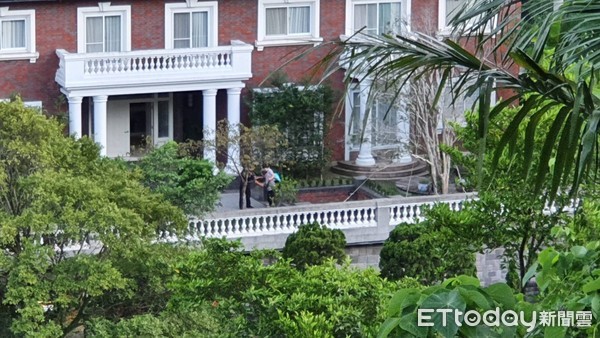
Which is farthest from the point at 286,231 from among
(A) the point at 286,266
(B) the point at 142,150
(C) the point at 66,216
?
(A) the point at 286,266

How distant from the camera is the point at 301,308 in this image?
20422 millimetres

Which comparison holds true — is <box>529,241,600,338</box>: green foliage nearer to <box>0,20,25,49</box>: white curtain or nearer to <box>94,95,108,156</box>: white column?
<box>94,95,108,156</box>: white column

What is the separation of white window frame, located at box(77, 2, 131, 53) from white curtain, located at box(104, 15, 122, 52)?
0.37 ft

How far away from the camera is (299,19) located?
5116 cm

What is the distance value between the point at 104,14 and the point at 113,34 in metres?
0.63

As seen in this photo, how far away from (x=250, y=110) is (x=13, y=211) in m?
19.6

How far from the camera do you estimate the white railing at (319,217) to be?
136 feet

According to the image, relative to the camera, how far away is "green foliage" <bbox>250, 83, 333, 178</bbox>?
162ft

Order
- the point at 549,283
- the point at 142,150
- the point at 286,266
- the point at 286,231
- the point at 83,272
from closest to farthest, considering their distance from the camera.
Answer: the point at 549,283 → the point at 286,266 → the point at 83,272 → the point at 286,231 → the point at 142,150

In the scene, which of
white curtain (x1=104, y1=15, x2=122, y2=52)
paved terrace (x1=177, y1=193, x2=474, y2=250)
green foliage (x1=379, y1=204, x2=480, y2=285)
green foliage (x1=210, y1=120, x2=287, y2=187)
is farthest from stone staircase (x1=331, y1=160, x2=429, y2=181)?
green foliage (x1=379, y1=204, x2=480, y2=285)

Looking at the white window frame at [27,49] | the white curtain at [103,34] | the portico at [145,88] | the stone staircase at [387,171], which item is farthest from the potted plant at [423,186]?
the white window frame at [27,49]

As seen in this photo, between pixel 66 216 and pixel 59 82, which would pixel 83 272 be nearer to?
pixel 66 216

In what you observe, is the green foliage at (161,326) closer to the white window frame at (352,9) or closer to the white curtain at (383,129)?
the white curtain at (383,129)

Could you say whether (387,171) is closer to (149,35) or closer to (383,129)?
(383,129)
